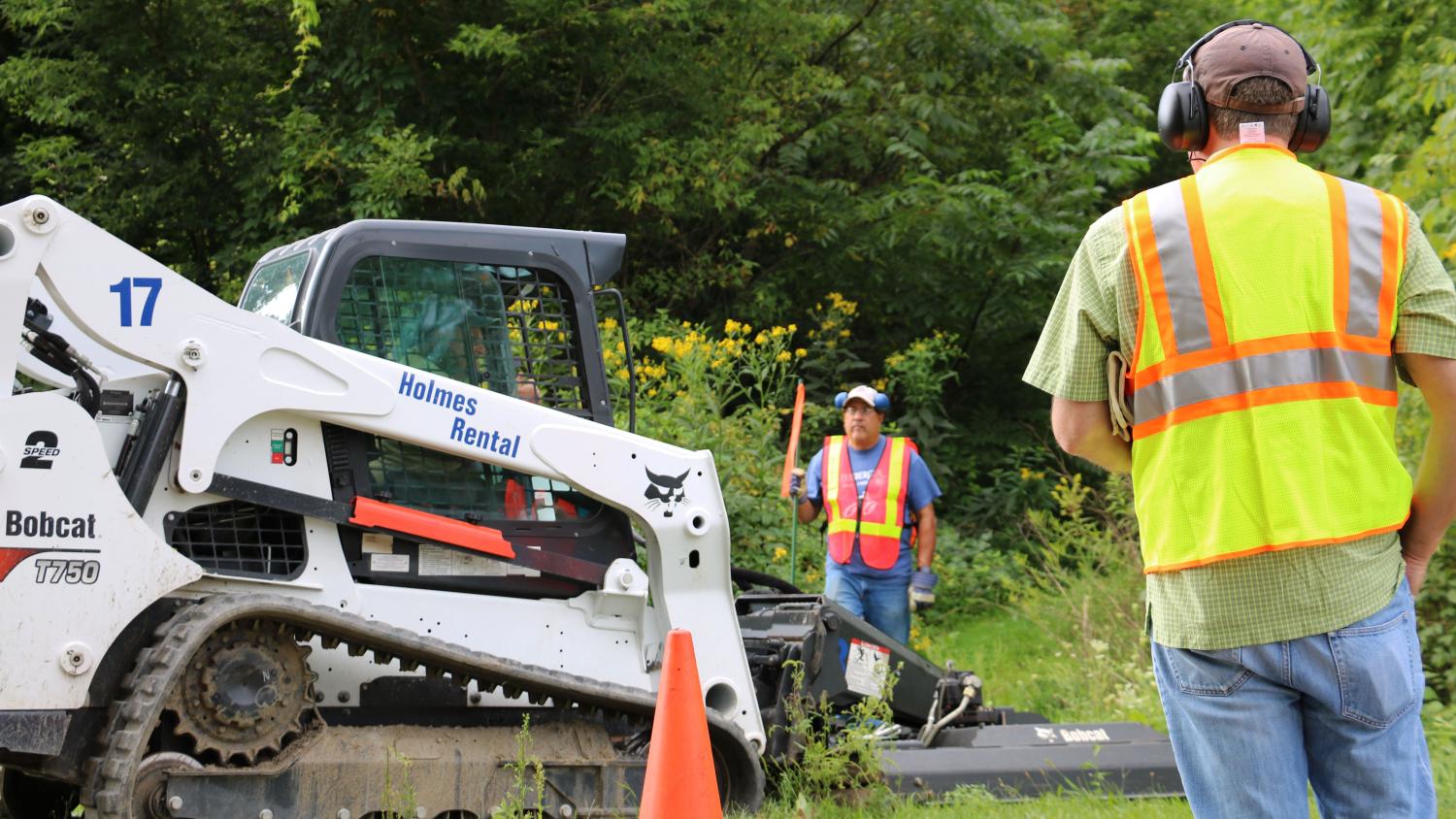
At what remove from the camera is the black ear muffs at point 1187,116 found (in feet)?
8.86

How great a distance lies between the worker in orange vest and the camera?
8664mm

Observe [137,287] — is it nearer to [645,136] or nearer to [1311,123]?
[1311,123]

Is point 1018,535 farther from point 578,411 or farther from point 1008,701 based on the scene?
point 578,411

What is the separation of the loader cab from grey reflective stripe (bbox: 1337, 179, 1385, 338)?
146 inches

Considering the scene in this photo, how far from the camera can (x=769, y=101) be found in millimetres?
14234

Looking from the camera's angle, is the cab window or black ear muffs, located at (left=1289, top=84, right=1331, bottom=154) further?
the cab window

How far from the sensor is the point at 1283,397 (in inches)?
97.6

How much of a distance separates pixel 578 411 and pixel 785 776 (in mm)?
1667

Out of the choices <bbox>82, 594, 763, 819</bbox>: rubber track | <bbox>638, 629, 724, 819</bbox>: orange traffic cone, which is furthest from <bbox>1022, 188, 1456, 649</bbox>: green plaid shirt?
<bbox>82, 594, 763, 819</bbox>: rubber track

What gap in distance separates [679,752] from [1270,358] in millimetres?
1920

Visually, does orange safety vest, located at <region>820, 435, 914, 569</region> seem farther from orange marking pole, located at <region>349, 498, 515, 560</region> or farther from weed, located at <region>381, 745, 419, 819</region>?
weed, located at <region>381, 745, 419, 819</region>

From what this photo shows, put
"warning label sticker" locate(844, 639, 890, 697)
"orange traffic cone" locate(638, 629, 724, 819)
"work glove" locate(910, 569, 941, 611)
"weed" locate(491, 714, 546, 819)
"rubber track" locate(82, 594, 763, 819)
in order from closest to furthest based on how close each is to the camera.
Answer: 1. "orange traffic cone" locate(638, 629, 724, 819)
2. "rubber track" locate(82, 594, 763, 819)
3. "weed" locate(491, 714, 546, 819)
4. "warning label sticker" locate(844, 639, 890, 697)
5. "work glove" locate(910, 569, 941, 611)

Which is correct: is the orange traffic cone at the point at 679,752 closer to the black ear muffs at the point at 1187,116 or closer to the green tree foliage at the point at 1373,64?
the black ear muffs at the point at 1187,116

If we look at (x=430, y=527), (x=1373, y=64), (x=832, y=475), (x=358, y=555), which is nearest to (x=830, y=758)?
(x=430, y=527)
